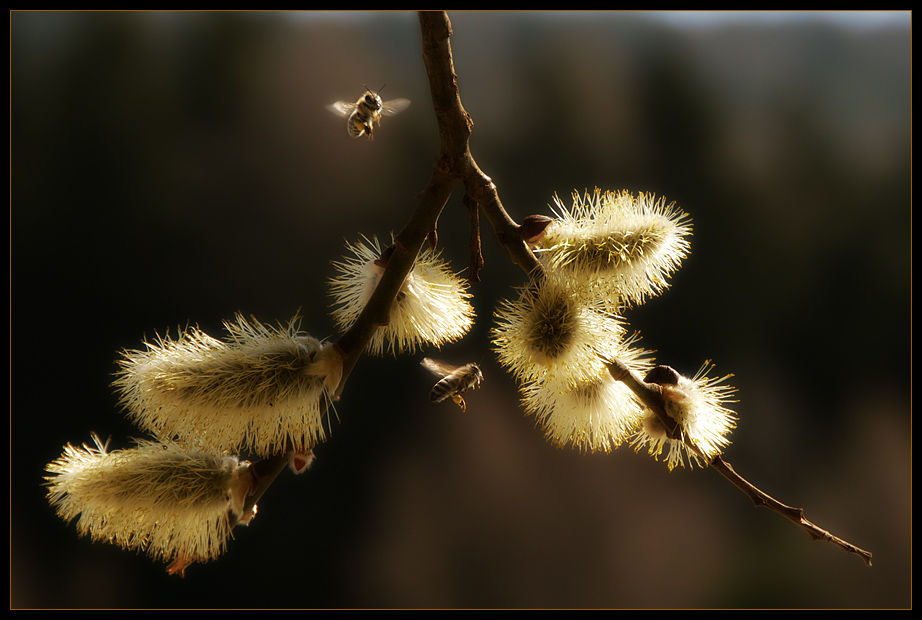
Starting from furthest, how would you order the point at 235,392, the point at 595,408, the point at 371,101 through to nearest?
1. the point at 371,101
2. the point at 595,408
3. the point at 235,392

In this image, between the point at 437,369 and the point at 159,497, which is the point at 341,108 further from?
the point at 159,497

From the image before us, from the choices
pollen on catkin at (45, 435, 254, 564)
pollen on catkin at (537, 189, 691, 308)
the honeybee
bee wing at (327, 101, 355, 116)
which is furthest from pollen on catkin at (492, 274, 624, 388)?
bee wing at (327, 101, 355, 116)

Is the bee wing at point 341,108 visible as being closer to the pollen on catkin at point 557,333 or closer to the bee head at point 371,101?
the bee head at point 371,101

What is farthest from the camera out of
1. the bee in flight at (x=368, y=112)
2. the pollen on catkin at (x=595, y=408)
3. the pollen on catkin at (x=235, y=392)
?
the bee in flight at (x=368, y=112)

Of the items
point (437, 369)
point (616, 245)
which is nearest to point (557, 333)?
point (616, 245)

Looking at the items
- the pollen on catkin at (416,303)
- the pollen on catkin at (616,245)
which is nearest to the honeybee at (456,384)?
the pollen on catkin at (416,303)

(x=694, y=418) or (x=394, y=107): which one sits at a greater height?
(x=394, y=107)

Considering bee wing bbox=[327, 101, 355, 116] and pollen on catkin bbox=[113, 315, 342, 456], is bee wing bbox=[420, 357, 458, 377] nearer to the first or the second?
pollen on catkin bbox=[113, 315, 342, 456]
